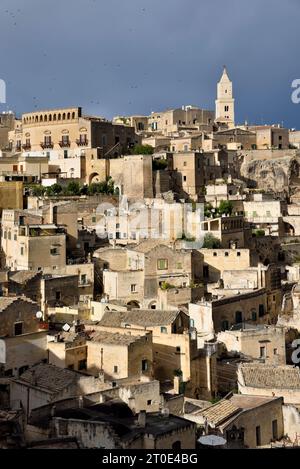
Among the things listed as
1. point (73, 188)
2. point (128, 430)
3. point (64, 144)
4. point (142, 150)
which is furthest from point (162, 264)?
point (64, 144)

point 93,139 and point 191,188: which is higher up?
point 93,139

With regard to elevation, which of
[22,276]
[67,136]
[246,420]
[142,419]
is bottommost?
[246,420]

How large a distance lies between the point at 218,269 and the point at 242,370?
10.7 meters

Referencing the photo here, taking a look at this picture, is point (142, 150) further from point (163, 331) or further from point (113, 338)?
point (113, 338)

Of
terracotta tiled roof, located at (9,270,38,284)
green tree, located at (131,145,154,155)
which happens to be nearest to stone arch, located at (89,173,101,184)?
green tree, located at (131,145,154,155)

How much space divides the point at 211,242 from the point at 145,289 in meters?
4.73

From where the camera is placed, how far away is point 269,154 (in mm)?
50719

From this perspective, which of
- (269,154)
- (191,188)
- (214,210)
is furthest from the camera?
(269,154)

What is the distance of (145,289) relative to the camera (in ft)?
95.1

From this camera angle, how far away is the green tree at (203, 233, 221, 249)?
32281 mm

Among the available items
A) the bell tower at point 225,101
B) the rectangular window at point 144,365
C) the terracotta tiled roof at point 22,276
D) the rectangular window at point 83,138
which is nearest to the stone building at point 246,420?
the rectangular window at point 144,365

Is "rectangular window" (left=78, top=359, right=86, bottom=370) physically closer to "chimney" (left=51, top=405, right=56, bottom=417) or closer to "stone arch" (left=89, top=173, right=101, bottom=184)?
"chimney" (left=51, top=405, right=56, bottom=417)
